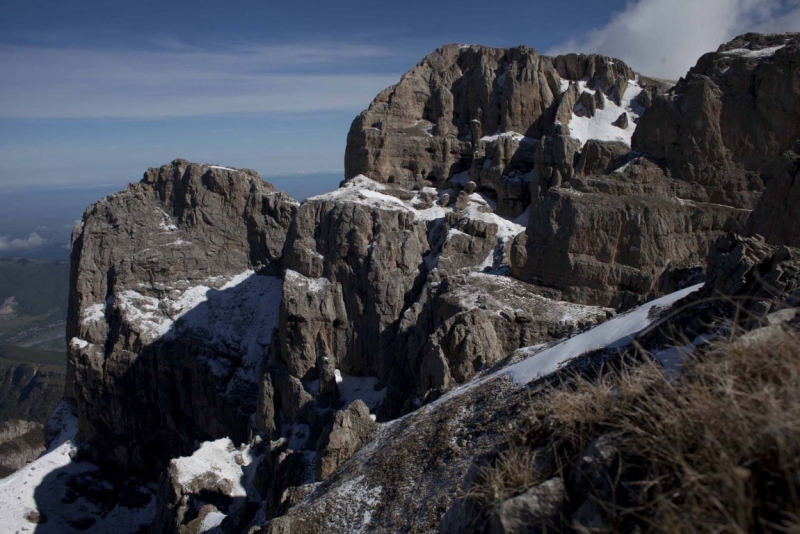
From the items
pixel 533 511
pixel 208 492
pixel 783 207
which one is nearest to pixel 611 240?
pixel 783 207

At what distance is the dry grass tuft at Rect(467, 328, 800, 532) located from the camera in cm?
352

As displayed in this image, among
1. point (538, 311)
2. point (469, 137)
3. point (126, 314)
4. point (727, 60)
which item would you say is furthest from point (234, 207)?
point (727, 60)

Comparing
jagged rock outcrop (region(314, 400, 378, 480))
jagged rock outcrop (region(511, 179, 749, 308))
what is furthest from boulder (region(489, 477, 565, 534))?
jagged rock outcrop (region(511, 179, 749, 308))

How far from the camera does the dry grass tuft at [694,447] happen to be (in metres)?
3.52

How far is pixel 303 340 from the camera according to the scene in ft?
151

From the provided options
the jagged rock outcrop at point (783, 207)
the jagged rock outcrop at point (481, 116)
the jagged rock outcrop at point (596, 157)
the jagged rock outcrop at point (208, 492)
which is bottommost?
the jagged rock outcrop at point (208, 492)

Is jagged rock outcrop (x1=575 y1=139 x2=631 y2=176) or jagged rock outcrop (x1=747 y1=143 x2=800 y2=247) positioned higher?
jagged rock outcrop (x1=575 y1=139 x2=631 y2=176)

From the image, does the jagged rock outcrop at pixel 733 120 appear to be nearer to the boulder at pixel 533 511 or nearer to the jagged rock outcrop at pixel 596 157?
the jagged rock outcrop at pixel 596 157

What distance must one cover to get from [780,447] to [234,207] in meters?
63.0

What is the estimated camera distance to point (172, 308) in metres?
56.8

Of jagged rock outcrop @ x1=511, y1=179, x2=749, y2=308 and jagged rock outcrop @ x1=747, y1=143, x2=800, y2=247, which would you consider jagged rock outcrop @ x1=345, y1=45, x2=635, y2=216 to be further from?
jagged rock outcrop @ x1=747, y1=143, x2=800, y2=247

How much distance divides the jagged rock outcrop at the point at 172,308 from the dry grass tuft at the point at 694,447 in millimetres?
46841


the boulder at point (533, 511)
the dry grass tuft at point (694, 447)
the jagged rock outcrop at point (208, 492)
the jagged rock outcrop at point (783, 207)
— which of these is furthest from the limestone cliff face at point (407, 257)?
the boulder at point (533, 511)

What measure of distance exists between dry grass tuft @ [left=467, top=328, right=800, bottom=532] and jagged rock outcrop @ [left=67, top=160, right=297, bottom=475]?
1844 inches
